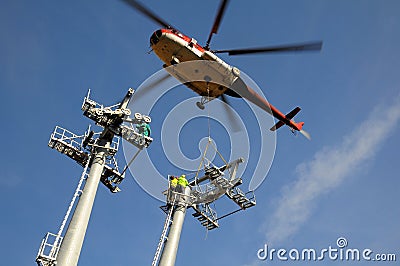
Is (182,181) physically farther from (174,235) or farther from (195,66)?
(195,66)

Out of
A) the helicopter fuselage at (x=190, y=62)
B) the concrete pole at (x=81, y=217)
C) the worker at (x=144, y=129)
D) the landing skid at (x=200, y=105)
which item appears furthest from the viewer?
the landing skid at (x=200, y=105)

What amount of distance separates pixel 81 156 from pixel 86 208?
474 cm

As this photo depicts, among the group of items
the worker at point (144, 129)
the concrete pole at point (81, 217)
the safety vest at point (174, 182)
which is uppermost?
the safety vest at point (174, 182)

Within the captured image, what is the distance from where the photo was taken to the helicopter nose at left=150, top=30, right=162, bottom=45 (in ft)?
102

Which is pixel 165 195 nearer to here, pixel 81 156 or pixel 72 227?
pixel 81 156

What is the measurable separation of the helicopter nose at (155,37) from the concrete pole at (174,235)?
1220 centimetres

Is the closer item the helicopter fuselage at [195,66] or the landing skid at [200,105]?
the helicopter fuselage at [195,66]

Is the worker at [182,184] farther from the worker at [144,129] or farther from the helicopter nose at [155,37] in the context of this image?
the helicopter nose at [155,37]

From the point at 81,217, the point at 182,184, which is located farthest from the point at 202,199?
the point at 81,217

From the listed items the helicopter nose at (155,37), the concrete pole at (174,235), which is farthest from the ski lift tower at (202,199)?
the helicopter nose at (155,37)

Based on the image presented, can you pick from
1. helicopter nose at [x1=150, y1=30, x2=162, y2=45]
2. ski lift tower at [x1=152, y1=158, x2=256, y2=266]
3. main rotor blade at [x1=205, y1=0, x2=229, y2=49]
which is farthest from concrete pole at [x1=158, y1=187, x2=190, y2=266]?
main rotor blade at [x1=205, y1=0, x2=229, y2=49]

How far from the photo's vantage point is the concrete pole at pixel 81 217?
2278cm

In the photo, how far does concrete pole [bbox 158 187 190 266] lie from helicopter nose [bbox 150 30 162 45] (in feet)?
40.0

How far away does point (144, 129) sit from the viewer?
29.0m
